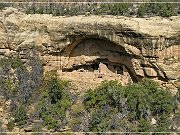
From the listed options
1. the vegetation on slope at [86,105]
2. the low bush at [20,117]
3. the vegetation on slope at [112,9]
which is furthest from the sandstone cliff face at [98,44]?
the low bush at [20,117]

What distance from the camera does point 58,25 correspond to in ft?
72.4

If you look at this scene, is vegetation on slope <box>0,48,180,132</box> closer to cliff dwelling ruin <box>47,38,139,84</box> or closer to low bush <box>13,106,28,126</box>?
low bush <box>13,106,28,126</box>

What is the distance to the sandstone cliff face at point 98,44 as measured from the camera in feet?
68.5

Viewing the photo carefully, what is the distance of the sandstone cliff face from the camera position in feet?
68.5

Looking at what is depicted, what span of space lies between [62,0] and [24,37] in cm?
289

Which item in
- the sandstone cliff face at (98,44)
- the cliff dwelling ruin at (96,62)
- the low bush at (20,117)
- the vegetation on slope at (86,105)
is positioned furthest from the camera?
the cliff dwelling ruin at (96,62)

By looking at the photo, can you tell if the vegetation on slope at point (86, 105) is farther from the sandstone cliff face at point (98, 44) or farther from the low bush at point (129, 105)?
the sandstone cliff face at point (98, 44)

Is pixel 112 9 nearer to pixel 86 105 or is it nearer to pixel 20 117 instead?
pixel 86 105

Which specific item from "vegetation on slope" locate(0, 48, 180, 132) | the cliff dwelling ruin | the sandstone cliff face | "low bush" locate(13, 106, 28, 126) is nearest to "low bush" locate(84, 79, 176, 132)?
"vegetation on slope" locate(0, 48, 180, 132)

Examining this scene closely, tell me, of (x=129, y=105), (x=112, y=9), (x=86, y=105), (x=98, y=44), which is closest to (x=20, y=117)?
(x=86, y=105)

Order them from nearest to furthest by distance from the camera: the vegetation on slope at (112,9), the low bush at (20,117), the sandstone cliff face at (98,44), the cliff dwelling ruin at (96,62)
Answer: the low bush at (20,117) → the sandstone cliff face at (98,44) → the vegetation on slope at (112,9) → the cliff dwelling ruin at (96,62)

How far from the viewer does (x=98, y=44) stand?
2288 centimetres

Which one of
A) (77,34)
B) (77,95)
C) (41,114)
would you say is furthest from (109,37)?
(41,114)

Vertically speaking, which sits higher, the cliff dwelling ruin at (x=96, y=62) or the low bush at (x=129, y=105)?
the cliff dwelling ruin at (x=96, y=62)
